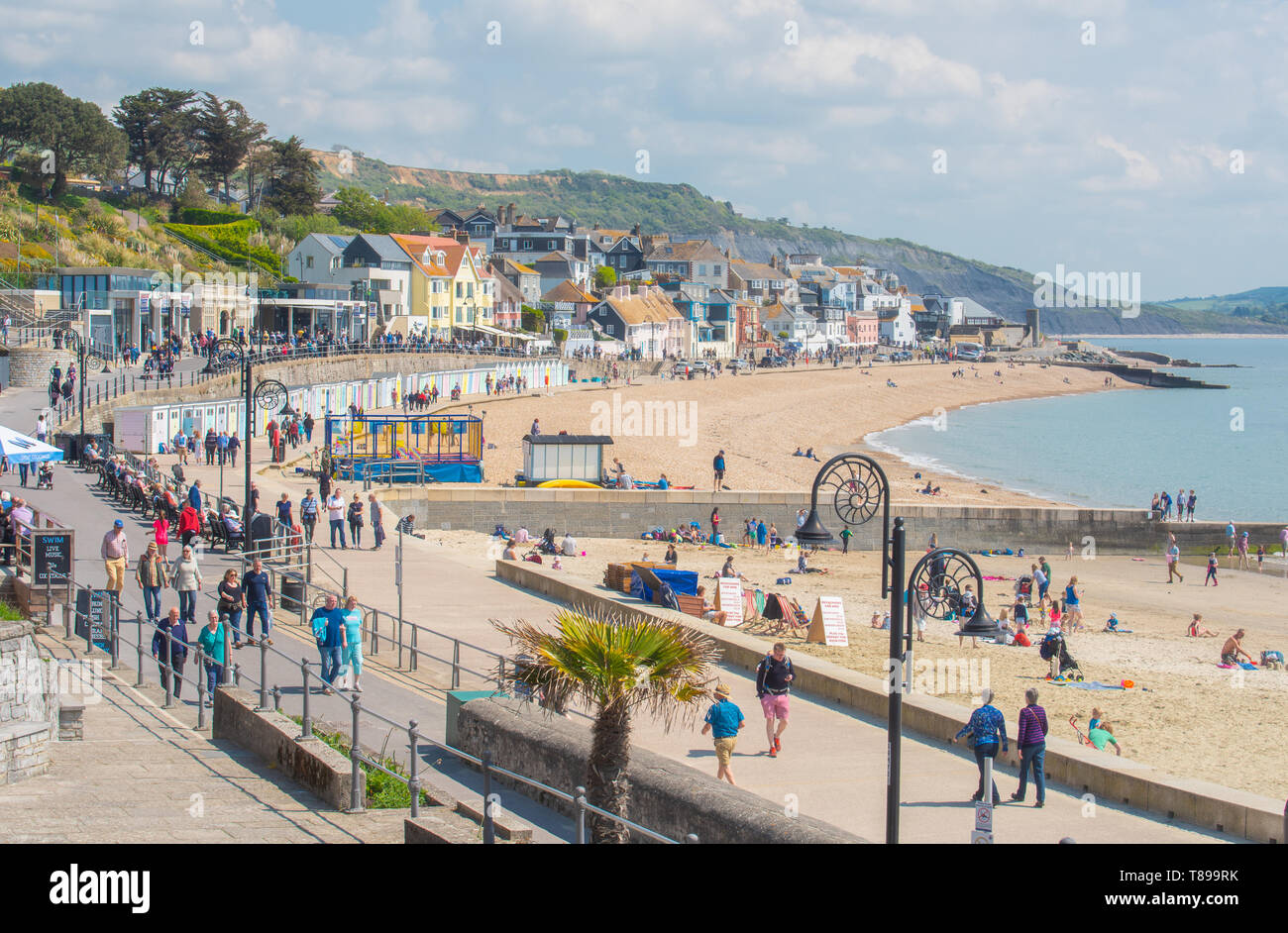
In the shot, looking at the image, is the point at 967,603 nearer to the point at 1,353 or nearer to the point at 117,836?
the point at 117,836

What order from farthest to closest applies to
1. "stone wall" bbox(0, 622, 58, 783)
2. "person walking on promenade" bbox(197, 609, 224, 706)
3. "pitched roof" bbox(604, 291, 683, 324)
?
"pitched roof" bbox(604, 291, 683, 324) → "person walking on promenade" bbox(197, 609, 224, 706) → "stone wall" bbox(0, 622, 58, 783)

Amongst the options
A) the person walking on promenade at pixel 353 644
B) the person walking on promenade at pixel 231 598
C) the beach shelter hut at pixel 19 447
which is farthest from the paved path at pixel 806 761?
the beach shelter hut at pixel 19 447

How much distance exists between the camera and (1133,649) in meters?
23.2

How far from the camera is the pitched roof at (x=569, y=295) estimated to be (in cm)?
10631

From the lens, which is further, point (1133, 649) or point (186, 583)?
point (1133, 649)

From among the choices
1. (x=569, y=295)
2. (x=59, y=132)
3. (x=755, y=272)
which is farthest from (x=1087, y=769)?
(x=755, y=272)

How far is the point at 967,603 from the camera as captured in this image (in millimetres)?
22703

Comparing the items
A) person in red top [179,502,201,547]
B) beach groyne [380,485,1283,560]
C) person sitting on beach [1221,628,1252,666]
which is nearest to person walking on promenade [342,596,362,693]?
person in red top [179,502,201,547]

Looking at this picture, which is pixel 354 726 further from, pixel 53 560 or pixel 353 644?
pixel 53 560

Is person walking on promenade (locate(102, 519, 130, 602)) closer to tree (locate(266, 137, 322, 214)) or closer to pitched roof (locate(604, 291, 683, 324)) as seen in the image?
tree (locate(266, 137, 322, 214))

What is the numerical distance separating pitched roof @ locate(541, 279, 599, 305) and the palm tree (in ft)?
323

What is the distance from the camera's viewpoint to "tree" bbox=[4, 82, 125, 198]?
7819cm

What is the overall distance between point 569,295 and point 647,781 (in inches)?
3909
